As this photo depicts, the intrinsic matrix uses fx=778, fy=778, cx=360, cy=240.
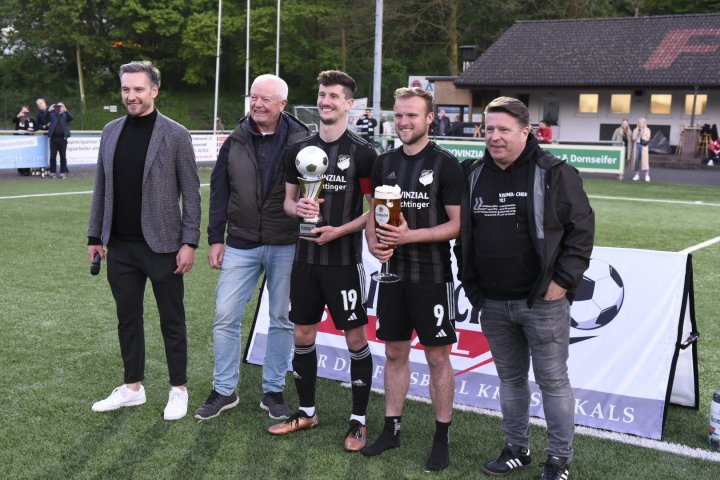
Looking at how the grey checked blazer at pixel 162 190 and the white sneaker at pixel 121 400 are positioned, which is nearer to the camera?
the grey checked blazer at pixel 162 190

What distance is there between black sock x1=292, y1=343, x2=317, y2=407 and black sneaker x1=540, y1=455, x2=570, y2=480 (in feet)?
4.71

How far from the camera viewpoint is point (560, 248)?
12.1 ft

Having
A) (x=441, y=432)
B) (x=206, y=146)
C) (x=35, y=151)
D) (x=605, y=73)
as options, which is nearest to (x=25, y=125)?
(x=35, y=151)

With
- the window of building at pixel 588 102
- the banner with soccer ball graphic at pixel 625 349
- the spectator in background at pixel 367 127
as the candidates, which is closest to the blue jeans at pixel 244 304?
the banner with soccer ball graphic at pixel 625 349

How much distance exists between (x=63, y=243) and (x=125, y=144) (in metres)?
6.58

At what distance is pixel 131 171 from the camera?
454 cm

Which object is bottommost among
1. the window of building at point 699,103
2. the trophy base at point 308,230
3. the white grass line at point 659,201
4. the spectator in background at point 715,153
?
the white grass line at point 659,201

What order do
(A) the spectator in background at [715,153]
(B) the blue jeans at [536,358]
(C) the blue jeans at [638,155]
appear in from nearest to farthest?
(B) the blue jeans at [536,358]
(C) the blue jeans at [638,155]
(A) the spectator in background at [715,153]

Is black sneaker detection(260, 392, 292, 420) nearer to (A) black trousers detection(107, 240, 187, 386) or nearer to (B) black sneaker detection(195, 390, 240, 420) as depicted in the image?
(B) black sneaker detection(195, 390, 240, 420)

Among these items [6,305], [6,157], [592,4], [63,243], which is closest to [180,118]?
[592,4]

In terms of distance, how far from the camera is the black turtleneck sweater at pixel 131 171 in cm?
453

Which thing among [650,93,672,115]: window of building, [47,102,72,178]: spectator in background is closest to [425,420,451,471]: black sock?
[47,102,72,178]: spectator in background

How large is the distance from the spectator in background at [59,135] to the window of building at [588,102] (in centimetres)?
2535

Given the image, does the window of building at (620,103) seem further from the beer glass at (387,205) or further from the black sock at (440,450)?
the beer glass at (387,205)
